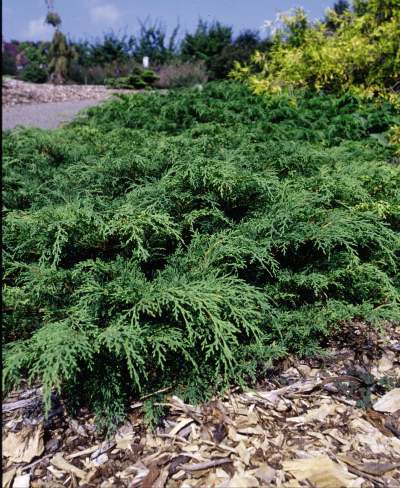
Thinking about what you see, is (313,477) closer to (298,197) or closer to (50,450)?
(50,450)

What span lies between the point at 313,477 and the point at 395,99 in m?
5.70

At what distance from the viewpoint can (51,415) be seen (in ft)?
6.95

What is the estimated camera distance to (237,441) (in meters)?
1.99

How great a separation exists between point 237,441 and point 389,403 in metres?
0.80

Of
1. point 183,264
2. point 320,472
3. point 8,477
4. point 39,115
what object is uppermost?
point 39,115

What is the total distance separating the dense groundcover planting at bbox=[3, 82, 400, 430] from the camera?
2029mm

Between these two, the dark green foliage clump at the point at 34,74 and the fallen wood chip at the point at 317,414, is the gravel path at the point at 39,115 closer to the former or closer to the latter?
the fallen wood chip at the point at 317,414

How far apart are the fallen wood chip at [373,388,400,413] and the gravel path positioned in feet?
24.4

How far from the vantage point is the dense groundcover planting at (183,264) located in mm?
2029

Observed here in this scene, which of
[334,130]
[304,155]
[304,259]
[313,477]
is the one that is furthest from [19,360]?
[334,130]

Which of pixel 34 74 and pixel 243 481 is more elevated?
pixel 34 74

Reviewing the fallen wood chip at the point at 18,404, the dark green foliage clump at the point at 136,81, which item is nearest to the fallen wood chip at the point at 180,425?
the fallen wood chip at the point at 18,404

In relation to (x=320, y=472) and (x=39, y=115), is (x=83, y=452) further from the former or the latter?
(x=39, y=115)

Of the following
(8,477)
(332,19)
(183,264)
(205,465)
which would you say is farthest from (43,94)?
(205,465)
